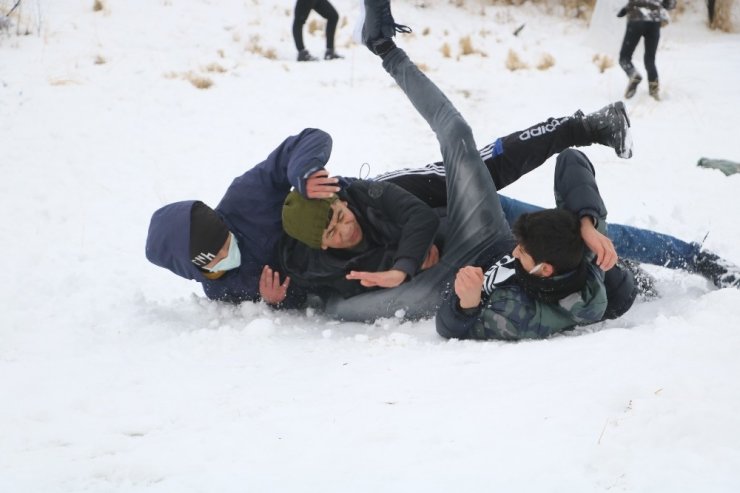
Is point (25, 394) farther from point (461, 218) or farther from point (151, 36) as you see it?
point (151, 36)

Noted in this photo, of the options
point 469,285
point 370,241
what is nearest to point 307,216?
point 370,241

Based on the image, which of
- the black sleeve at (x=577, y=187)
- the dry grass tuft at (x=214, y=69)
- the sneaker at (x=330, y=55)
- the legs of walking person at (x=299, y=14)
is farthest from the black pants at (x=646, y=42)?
the black sleeve at (x=577, y=187)

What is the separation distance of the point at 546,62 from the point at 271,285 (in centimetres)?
656

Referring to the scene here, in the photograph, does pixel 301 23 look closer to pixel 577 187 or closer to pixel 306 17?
pixel 306 17

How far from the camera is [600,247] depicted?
2549 millimetres

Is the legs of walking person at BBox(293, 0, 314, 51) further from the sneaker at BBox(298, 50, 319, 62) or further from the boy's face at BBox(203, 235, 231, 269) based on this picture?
the boy's face at BBox(203, 235, 231, 269)

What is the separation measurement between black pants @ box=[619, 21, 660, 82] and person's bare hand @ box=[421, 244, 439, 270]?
4.97 metres

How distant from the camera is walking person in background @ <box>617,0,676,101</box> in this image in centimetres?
702

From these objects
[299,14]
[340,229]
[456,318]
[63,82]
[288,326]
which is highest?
[299,14]

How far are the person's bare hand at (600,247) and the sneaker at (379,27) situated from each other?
179 cm

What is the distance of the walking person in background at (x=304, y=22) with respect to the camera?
824 centimetres

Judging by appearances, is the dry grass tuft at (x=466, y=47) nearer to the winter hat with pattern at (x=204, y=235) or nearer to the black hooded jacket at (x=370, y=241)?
the black hooded jacket at (x=370, y=241)

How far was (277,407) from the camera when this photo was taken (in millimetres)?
2230

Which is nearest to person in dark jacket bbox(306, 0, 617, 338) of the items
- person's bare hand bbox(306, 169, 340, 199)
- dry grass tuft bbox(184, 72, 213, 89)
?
person's bare hand bbox(306, 169, 340, 199)
